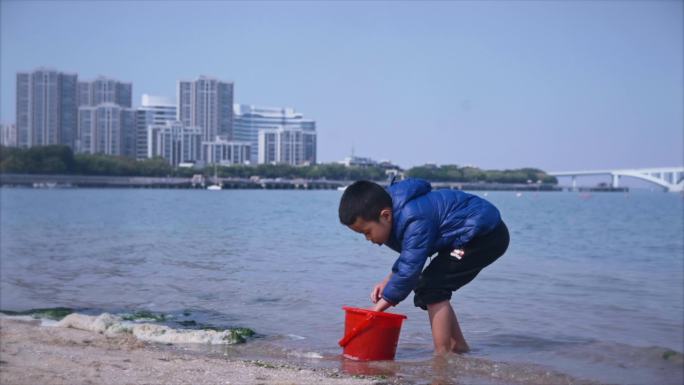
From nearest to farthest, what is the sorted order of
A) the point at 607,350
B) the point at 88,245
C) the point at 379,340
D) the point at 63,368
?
the point at 63,368
the point at 379,340
the point at 607,350
the point at 88,245

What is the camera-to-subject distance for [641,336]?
24.3 ft

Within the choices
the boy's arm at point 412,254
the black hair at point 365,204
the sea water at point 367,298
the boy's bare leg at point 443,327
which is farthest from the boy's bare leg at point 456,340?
the black hair at point 365,204

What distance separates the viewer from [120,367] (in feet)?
16.3

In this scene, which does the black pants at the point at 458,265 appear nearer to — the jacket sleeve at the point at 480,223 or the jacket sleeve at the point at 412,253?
the jacket sleeve at the point at 480,223

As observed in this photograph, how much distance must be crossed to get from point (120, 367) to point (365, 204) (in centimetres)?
192

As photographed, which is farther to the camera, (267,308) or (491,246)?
(267,308)

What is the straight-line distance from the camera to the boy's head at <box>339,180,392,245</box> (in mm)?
4422

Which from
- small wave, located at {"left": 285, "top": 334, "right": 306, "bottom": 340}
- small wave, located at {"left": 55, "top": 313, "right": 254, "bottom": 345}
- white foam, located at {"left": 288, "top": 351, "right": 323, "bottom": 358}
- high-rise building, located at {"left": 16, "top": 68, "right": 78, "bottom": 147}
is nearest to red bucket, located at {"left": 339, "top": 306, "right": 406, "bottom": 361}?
white foam, located at {"left": 288, "top": 351, "right": 323, "bottom": 358}

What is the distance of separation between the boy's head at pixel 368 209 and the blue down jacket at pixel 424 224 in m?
0.07

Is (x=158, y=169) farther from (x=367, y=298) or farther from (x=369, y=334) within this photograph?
(x=369, y=334)

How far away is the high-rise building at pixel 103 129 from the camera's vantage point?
7308 inches

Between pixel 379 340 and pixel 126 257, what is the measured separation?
9.76m

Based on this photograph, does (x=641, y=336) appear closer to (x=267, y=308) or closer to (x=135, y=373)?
(x=267, y=308)

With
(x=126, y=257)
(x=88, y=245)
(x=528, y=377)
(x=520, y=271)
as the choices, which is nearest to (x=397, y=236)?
(x=528, y=377)
